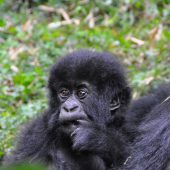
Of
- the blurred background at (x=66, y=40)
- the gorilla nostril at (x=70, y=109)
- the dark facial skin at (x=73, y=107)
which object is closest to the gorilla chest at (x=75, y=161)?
the dark facial skin at (x=73, y=107)

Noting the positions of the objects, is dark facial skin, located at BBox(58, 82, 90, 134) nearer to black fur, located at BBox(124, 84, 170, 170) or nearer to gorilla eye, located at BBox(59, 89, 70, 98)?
gorilla eye, located at BBox(59, 89, 70, 98)

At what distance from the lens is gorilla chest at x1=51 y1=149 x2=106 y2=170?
5.59 meters

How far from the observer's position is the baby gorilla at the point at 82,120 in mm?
5547

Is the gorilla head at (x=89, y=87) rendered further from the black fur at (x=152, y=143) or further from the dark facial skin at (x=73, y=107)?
the black fur at (x=152, y=143)

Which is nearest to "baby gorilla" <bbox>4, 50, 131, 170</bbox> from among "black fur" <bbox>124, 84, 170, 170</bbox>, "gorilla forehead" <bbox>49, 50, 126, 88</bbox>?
"gorilla forehead" <bbox>49, 50, 126, 88</bbox>

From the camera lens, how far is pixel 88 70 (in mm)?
5848

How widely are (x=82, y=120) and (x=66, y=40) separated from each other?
3.92 meters

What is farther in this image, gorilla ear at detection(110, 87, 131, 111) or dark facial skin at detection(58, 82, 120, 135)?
gorilla ear at detection(110, 87, 131, 111)

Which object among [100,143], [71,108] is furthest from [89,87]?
[100,143]

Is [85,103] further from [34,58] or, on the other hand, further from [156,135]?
[34,58]

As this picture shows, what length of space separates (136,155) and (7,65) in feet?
11.9

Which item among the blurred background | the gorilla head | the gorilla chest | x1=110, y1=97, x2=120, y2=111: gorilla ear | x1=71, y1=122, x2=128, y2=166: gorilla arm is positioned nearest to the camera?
x1=71, y1=122, x2=128, y2=166: gorilla arm

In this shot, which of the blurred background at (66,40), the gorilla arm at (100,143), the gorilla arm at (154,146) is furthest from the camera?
the blurred background at (66,40)

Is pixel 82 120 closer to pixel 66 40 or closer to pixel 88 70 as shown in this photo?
pixel 88 70
